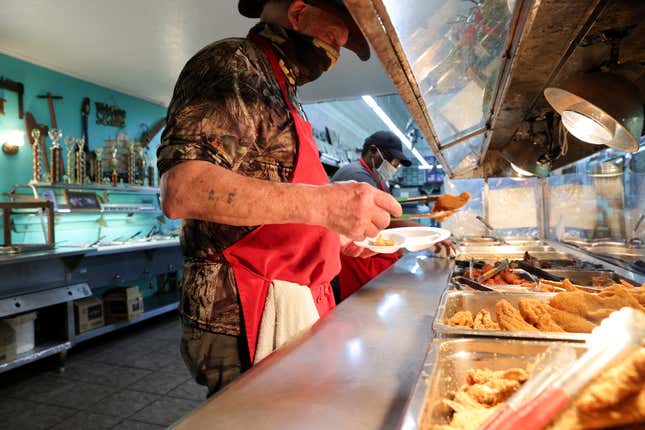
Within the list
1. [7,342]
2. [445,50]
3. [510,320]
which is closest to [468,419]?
[510,320]

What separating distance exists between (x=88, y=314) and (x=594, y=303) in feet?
15.4

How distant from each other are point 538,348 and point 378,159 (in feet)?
11.0

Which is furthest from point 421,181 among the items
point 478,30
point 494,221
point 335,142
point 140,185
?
point 478,30

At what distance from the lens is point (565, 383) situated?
1.37 feet

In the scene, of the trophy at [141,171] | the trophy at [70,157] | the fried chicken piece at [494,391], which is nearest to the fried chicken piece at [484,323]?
the fried chicken piece at [494,391]

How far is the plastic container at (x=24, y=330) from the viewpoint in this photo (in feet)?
11.7

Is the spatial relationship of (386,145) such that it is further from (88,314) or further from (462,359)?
(88,314)

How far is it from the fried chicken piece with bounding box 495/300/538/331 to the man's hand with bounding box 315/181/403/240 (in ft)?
1.35

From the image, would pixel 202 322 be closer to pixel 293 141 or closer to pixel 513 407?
pixel 293 141

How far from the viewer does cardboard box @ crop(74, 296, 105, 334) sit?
14.0ft

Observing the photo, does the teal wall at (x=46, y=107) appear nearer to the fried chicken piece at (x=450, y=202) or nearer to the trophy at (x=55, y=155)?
the trophy at (x=55, y=155)

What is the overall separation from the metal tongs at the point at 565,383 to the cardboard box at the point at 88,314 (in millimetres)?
4792

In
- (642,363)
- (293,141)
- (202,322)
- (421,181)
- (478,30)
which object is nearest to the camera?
(642,363)

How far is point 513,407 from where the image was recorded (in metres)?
0.44
